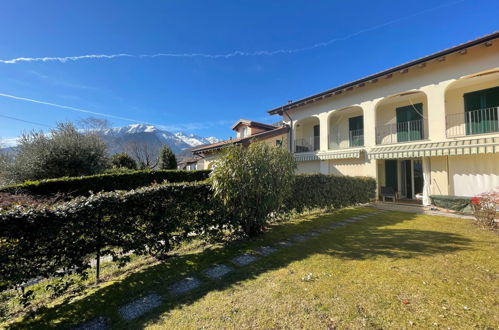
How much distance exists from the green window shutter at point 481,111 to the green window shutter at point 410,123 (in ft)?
9.55

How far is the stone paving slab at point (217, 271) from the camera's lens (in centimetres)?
529

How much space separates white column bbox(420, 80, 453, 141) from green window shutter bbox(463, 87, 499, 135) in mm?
1718

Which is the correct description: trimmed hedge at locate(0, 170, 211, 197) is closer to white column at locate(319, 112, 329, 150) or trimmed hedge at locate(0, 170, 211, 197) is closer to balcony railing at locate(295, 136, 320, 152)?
balcony railing at locate(295, 136, 320, 152)

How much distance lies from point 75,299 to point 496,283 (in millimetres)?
9639

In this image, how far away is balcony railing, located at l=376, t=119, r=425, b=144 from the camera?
18094mm

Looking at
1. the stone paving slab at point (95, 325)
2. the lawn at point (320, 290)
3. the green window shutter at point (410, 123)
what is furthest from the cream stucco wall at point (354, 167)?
the stone paving slab at point (95, 325)

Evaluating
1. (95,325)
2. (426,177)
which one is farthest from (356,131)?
(95,325)

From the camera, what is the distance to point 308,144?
26328 millimetres

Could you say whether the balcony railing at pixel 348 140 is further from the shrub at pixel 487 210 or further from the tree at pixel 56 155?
the tree at pixel 56 155

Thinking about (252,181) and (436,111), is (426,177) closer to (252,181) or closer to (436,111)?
(436,111)

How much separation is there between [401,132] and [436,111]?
3.22 meters

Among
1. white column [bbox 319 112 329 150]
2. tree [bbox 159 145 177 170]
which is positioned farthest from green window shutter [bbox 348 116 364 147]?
tree [bbox 159 145 177 170]

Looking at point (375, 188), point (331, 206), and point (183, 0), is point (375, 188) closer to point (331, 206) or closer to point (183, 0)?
Result: point (331, 206)

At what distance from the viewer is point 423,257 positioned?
238 inches
